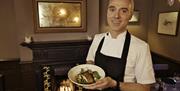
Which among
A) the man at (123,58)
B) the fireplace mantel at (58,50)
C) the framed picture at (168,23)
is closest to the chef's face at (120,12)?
the man at (123,58)

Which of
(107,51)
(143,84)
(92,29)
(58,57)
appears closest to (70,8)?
(92,29)

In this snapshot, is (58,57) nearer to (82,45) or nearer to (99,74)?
(82,45)

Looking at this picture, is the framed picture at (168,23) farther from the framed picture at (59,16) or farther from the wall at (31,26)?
the framed picture at (59,16)

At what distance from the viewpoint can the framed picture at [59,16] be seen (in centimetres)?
359

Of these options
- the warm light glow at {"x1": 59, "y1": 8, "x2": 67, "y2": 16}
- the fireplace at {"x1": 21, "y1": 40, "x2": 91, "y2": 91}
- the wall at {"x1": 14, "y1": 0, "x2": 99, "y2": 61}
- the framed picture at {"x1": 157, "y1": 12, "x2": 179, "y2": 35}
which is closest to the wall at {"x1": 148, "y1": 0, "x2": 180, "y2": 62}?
the framed picture at {"x1": 157, "y1": 12, "x2": 179, "y2": 35}

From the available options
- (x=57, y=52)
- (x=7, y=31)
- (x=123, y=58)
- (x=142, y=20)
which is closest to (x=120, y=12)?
(x=123, y=58)

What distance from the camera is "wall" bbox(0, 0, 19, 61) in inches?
175

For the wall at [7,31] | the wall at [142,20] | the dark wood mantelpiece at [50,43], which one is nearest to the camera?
the dark wood mantelpiece at [50,43]

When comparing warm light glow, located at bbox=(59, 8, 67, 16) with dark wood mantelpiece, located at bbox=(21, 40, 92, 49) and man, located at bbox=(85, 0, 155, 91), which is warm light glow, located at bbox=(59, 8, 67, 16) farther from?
man, located at bbox=(85, 0, 155, 91)

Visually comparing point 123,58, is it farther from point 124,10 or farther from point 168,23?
point 168,23

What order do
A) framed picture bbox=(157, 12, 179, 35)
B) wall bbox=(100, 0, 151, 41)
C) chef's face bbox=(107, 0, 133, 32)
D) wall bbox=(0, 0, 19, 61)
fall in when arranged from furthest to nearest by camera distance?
1. wall bbox=(100, 0, 151, 41)
2. wall bbox=(0, 0, 19, 61)
3. framed picture bbox=(157, 12, 179, 35)
4. chef's face bbox=(107, 0, 133, 32)

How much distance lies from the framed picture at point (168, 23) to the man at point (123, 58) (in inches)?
126

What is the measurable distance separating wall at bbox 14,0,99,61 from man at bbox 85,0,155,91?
2.90m

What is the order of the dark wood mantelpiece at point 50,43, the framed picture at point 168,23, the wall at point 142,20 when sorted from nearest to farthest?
the dark wood mantelpiece at point 50,43 < the framed picture at point 168,23 < the wall at point 142,20
